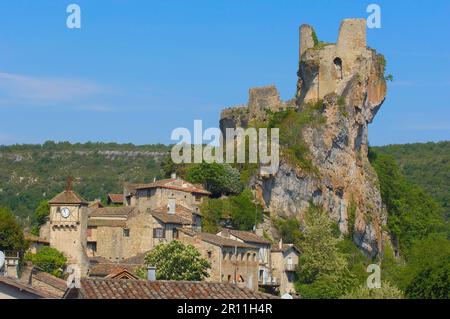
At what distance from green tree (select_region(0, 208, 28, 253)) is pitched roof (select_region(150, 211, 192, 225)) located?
10404 millimetres

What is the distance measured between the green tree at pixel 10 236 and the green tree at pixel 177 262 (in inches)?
284

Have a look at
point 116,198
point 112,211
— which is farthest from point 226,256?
point 116,198

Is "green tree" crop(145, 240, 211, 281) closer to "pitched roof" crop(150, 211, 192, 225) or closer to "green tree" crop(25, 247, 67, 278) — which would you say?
"green tree" crop(25, 247, 67, 278)

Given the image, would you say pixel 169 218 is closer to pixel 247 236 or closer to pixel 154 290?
pixel 247 236

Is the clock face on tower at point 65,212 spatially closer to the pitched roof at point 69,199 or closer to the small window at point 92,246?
the pitched roof at point 69,199

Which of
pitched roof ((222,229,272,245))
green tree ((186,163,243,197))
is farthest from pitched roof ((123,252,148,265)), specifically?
green tree ((186,163,243,197))

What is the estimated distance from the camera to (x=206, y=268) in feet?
257

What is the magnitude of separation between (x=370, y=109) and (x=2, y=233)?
44.4 m

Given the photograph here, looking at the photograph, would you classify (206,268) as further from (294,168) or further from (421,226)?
(421,226)

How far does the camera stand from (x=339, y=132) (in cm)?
10638

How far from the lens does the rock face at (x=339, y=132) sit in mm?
102375

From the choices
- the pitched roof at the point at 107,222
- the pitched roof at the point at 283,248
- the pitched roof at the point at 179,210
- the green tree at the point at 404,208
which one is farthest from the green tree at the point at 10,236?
the green tree at the point at 404,208

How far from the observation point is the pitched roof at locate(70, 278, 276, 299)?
30.1 metres
